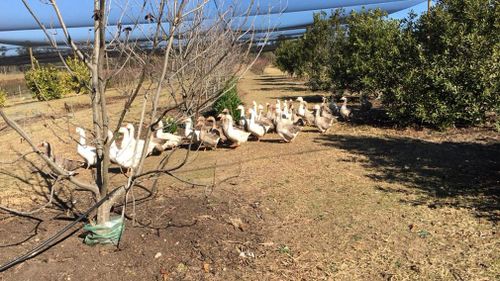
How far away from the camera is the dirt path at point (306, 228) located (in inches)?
149

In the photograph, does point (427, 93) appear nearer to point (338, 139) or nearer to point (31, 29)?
point (338, 139)

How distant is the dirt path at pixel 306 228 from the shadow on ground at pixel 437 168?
0.02 m

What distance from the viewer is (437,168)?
678 cm

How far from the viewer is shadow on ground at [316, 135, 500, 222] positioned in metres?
5.36

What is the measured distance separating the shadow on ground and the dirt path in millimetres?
22

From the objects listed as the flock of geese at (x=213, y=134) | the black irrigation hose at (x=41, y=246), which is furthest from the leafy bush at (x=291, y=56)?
the black irrigation hose at (x=41, y=246)

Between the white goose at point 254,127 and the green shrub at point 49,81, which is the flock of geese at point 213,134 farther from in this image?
the green shrub at point 49,81

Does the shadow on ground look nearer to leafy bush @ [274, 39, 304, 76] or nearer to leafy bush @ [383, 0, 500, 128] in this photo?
leafy bush @ [383, 0, 500, 128]

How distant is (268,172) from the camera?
22.4ft

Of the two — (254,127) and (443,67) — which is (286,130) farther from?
(443,67)

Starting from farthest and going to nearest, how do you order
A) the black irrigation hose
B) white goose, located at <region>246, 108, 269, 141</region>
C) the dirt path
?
white goose, located at <region>246, 108, 269, 141</region> → the dirt path → the black irrigation hose

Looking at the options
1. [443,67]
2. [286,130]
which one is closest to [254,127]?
[286,130]

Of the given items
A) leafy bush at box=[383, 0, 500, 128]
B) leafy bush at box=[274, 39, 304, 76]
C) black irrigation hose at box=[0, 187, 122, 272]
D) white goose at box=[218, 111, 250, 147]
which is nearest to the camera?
black irrigation hose at box=[0, 187, 122, 272]

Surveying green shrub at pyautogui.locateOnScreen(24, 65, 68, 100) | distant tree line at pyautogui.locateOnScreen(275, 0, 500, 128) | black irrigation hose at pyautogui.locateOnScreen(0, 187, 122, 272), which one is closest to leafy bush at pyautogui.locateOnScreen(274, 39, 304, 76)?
green shrub at pyautogui.locateOnScreen(24, 65, 68, 100)
